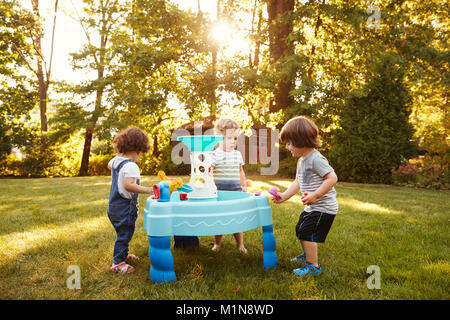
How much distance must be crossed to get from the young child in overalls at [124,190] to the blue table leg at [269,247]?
3.62ft

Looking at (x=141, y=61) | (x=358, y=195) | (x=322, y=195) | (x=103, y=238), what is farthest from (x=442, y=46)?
(x=103, y=238)

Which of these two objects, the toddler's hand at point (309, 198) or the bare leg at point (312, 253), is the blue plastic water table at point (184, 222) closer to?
the toddler's hand at point (309, 198)

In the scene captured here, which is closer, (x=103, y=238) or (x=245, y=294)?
(x=245, y=294)

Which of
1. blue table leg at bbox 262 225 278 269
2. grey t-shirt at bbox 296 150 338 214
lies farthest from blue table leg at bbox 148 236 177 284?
grey t-shirt at bbox 296 150 338 214

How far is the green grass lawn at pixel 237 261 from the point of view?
2400mm

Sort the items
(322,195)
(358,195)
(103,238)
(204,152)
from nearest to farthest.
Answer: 1. (322,195)
2. (204,152)
3. (103,238)
4. (358,195)

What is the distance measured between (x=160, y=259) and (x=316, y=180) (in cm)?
150

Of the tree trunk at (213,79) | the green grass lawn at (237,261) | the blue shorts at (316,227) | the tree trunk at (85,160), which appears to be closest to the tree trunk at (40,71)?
the tree trunk at (85,160)

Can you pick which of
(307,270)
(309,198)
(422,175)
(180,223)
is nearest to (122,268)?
(180,223)

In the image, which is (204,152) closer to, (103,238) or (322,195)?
(322,195)

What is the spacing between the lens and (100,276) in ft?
9.00

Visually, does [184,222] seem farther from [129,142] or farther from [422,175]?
[422,175]

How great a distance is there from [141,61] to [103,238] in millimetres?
7644

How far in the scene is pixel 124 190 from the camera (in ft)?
9.56
